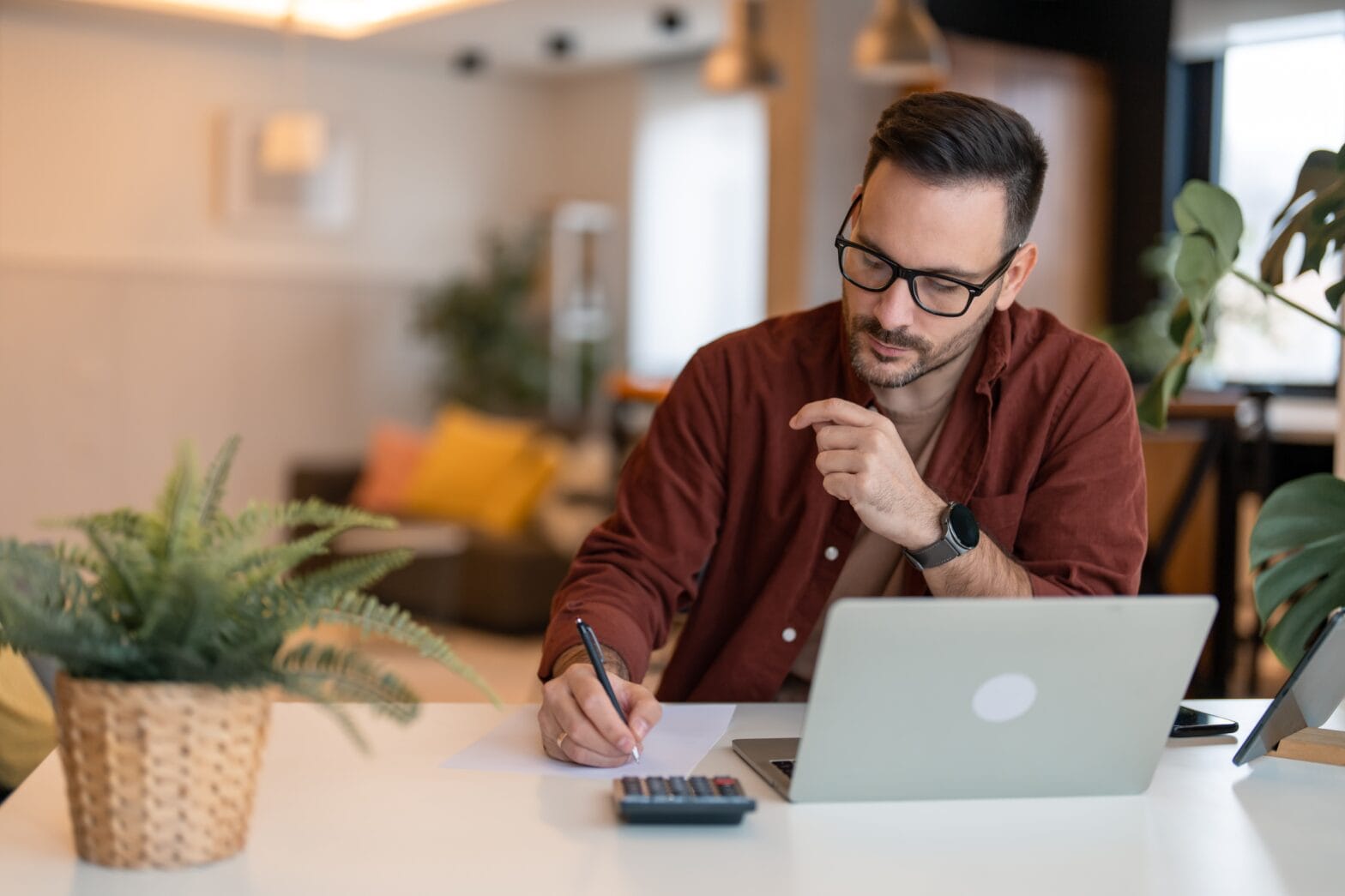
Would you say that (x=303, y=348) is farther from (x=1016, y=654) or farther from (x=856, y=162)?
(x=1016, y=654)

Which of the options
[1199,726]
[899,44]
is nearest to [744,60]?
[899,44]

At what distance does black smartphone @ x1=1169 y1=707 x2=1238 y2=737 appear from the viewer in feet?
4.88

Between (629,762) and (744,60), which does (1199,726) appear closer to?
(629,762)

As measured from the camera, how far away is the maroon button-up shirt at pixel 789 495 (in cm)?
169

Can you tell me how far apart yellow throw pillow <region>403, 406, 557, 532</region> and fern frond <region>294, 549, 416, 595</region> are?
5222 millimetres

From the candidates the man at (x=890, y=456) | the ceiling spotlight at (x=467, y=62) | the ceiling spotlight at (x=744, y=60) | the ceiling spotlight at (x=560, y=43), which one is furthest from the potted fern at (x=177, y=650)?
Answer: the ceiling spotlight at (x=467, y=62)

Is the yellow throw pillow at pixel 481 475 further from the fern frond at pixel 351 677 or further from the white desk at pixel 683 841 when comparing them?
the fern frond at pixel 351 677

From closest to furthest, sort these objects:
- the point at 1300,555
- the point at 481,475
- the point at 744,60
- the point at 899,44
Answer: the point at 1300,555 → the point at 899,44 → the point at 744,60 → the point at 481,475

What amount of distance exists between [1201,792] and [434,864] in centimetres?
69

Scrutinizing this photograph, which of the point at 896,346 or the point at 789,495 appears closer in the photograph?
the point at 896,346

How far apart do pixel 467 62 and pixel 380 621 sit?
7843 millimetres

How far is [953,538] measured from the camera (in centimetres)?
153

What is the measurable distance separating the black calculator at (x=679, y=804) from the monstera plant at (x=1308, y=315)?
0.74 m

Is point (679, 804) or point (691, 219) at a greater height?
point (691, 219)
